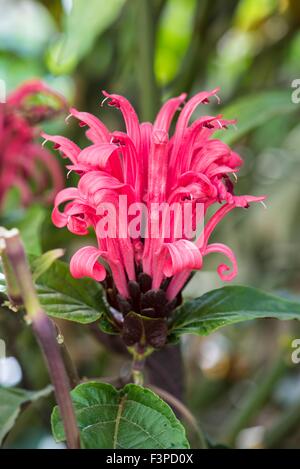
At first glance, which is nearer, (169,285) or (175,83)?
(169,285)

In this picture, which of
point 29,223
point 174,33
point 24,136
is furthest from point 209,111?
point 29,223

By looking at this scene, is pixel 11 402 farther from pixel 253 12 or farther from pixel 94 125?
pixel 253 12

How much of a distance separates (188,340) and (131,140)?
0.84 metres

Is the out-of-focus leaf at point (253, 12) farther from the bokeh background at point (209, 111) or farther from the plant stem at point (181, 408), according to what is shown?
the plant stem at point (181, 408)

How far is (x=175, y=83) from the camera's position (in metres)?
0.88

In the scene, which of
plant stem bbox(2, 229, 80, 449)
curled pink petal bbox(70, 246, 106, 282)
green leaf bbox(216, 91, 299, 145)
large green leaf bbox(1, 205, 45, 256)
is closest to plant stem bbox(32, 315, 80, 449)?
plant stem bbox(2, 229, 80, 449)

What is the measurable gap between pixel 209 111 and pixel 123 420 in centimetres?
79

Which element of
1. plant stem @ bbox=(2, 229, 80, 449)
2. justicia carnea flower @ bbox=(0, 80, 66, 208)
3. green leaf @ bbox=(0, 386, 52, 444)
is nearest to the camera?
plant stem @ bbox=(2, 229, 80, 449)

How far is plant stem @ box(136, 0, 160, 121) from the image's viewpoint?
31.9 inches

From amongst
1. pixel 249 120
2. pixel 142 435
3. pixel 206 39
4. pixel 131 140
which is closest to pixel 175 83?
pixel 206 39

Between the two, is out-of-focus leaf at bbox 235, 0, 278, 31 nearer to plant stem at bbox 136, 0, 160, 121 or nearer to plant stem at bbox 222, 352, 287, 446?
plant stem at bbox 136, 0, 160, 121

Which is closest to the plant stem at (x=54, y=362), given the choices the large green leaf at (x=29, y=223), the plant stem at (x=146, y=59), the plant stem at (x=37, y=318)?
the plant stem at (x=37, y=318)

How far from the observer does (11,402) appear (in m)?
0.56

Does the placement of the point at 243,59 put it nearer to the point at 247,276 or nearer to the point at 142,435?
the point at 247,276
